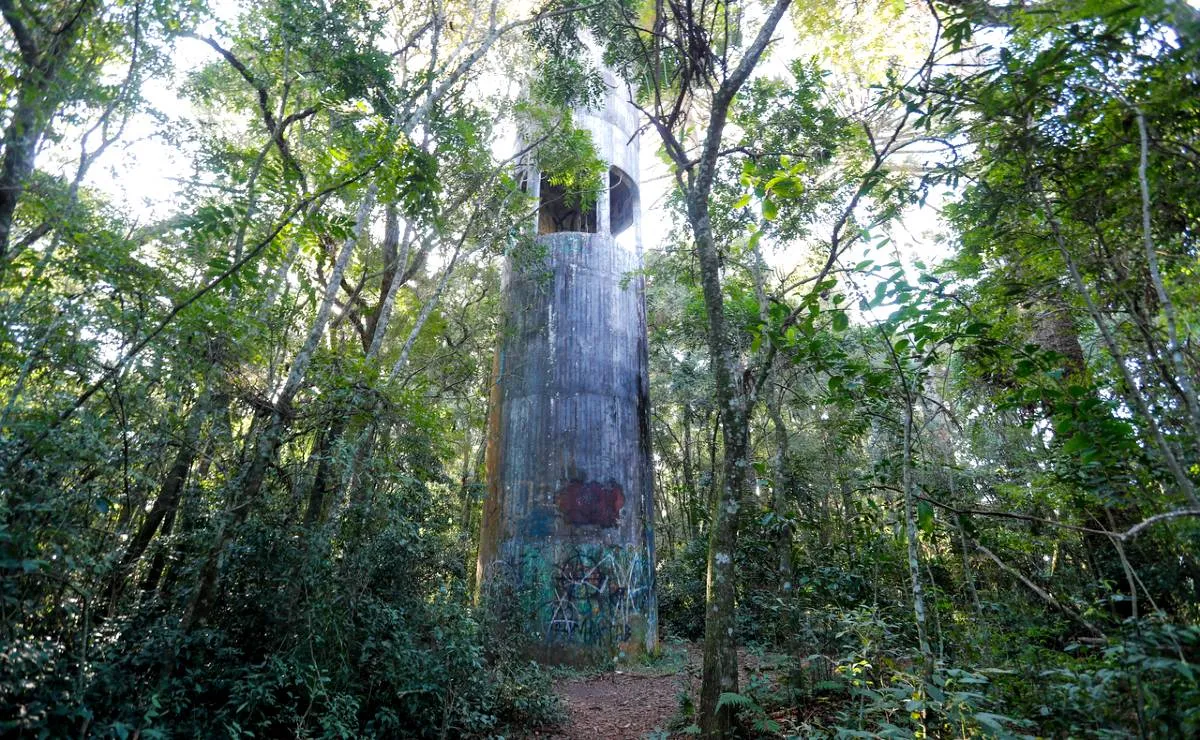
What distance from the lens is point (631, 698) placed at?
9281 mm

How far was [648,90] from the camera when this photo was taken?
30.4 feet

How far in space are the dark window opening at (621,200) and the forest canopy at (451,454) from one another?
481 centimetres

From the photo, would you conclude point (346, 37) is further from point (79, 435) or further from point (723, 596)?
point (723, 596)

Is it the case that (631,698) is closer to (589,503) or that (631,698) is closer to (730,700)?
(589,503)

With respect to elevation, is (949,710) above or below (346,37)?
below

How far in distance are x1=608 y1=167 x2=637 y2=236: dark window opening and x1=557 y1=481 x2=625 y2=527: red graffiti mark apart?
675 centimetres

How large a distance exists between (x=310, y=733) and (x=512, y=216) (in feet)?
31.5

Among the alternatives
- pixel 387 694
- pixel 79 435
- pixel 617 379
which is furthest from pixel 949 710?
pixel 617 379

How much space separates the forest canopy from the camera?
166 inches

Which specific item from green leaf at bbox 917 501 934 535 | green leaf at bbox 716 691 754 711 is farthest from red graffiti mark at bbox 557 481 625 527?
green leaf at bbox 917 501 934 535

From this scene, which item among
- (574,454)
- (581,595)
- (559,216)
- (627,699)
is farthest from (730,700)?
(559,216)

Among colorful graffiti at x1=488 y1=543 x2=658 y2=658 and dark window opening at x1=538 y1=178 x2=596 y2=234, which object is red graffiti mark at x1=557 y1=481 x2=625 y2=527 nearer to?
colorful graffiti at x1=488 y1=543 x2=658 y2=658

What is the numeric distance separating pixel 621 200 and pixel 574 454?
7973mm

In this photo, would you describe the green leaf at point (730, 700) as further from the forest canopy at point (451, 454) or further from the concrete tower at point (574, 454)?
the concrete tower at point (574, 454)
